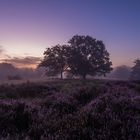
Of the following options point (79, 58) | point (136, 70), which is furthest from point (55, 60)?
point (136, 70)

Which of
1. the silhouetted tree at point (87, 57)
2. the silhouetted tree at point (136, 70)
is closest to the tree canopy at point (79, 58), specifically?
the silhouetted tree at point (87, 57)

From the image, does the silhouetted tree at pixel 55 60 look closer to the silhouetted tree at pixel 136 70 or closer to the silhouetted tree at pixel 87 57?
the silhouetted tree at pixel 87 57

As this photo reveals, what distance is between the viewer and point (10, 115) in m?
6.94

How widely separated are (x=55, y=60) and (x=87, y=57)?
7.01 meters

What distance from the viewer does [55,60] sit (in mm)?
59312

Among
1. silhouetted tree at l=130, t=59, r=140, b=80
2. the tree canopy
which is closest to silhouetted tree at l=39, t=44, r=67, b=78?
the tree canopy

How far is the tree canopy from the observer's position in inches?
2249

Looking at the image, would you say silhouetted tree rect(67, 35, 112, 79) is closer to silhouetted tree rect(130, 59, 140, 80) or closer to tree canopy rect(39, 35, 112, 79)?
tree canopy rect(39, 35, 112, 79)

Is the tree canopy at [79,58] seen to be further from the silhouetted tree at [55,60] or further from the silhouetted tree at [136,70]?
the silhouetted tree at [136,70]

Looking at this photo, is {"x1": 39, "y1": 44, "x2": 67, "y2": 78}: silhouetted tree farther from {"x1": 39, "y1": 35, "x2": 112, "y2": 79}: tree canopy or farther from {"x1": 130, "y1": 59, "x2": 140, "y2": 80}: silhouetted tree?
{"x1": 130, "y1": 59, "x2": 140, "y2": 80}: silhouetted tree

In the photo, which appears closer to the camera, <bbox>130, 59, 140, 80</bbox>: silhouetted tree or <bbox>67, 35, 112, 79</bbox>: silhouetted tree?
<bbox>67, 35, 112, 79</bbox>: silhouetted tree

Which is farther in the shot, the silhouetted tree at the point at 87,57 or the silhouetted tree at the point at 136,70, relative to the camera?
the silhouetted tree at the point at 136,70

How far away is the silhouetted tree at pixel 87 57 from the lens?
2242 inches

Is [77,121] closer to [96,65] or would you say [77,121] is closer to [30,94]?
[30,94]
